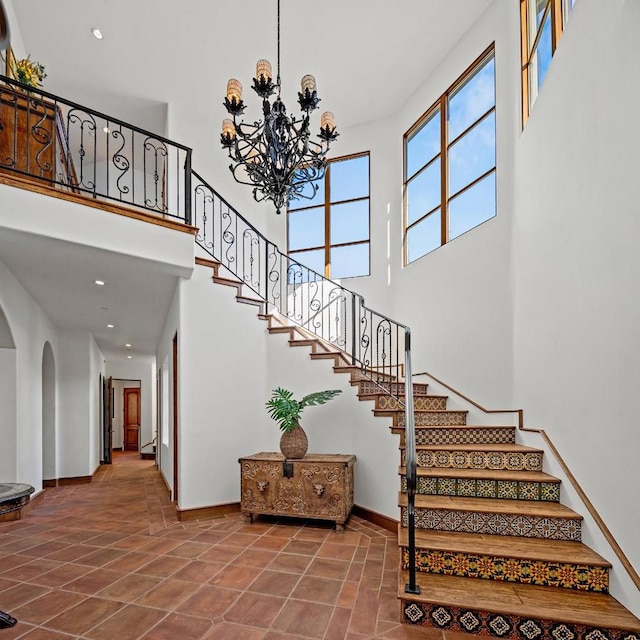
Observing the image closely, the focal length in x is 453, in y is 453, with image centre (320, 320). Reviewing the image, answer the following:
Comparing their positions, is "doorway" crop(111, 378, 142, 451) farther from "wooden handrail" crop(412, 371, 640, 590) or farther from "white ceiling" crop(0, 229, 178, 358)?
"wooden handrail" crop(412, 371, 640, 590)

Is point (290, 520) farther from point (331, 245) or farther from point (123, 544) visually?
point (331, 245)

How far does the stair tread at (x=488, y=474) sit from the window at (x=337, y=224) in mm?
3815

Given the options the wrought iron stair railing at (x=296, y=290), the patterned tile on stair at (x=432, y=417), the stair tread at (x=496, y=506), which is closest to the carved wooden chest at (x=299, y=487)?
the patterned tile on stair at (x=432, y=417)

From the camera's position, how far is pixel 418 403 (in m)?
4.75

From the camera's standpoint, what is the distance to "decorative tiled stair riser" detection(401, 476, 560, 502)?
3094 mm

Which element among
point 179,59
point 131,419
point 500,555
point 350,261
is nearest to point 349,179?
point 350,261

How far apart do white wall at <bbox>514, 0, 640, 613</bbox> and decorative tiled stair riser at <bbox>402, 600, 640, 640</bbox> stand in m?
0.29

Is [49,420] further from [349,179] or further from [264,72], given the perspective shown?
[264,72]

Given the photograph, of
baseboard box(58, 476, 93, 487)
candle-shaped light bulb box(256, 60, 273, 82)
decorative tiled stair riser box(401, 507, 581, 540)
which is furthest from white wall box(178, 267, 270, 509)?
baseboard box(58, 476, 93, 487)

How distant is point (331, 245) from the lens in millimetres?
7062

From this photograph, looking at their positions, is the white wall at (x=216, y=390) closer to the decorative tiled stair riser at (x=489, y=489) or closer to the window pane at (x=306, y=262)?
the window pane at (x=306, y=262)

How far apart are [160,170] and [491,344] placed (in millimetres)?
6362

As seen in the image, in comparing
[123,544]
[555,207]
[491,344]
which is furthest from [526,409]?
[123,544]

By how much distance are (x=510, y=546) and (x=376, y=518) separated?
1778mm
